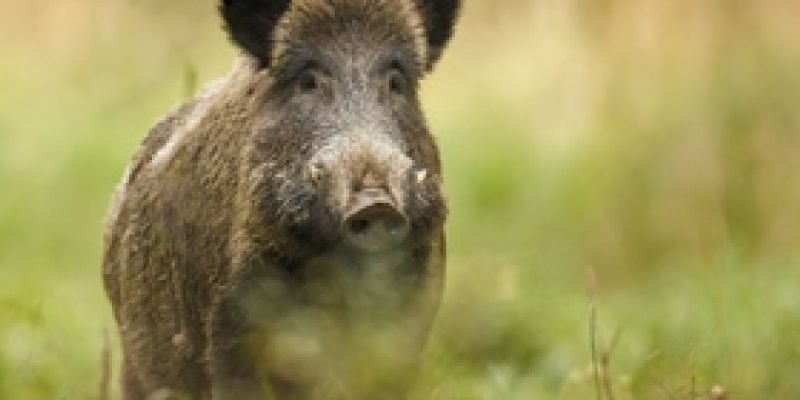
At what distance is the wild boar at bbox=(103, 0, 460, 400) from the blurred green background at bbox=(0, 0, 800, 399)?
22 cm

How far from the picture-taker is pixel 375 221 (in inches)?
238

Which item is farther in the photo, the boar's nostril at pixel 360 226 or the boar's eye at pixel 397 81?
the boar's eye at pixel 397 81

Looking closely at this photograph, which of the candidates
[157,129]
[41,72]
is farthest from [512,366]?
[41,72]

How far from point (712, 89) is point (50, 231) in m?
3.40

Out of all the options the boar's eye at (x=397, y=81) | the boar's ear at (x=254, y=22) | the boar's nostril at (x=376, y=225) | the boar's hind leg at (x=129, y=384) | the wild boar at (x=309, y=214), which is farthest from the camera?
the boar's hind leg at (x=129, y=384)

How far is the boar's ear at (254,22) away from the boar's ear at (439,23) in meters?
0.45

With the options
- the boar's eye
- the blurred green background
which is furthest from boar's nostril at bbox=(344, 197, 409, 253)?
the boar's eye

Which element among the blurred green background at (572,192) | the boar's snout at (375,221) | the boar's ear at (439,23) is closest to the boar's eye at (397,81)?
the boar's ear at (439,23)

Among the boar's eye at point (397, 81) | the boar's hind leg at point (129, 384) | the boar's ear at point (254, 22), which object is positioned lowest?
the boar's hind leg at point (129, 384)

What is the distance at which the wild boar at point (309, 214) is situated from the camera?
21.0 feet

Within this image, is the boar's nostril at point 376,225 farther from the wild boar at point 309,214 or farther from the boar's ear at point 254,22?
the boar's ear at point 254,22

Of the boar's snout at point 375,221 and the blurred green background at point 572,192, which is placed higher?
the blurred green background at point 572,192

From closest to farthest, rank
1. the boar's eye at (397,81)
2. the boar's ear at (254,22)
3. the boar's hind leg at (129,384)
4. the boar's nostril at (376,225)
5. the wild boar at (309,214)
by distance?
the boar's nostril at (376,225)
the wild boar at (309,214)
the boar's eye at (397,81)
the boar's ear at (254,22)
the boar's hind leg at (129,384)

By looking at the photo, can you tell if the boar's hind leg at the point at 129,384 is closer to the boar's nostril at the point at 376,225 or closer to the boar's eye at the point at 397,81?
the boar's eye at the point at 397,81
